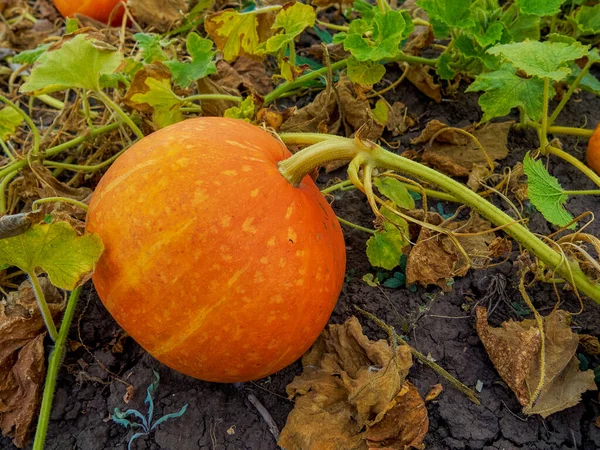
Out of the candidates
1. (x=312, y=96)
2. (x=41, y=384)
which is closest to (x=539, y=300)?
(x=312, y=96)

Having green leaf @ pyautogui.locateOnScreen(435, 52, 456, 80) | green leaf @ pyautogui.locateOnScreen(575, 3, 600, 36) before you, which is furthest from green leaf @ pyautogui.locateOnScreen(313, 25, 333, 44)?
green leaf @ pyautogui.locateOnScreen(575, 3, 600, 36)

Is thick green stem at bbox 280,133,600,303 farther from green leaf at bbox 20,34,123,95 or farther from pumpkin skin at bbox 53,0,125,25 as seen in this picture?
pumpkin skin at bbox 53,0,125,25

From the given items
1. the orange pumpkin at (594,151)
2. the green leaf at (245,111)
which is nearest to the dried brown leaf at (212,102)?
the green leaf at (245,111)

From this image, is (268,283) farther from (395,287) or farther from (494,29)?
(494,29)

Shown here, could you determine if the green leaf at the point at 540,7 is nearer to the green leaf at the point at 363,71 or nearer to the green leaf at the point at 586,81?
the green leaf at the point at 586,81

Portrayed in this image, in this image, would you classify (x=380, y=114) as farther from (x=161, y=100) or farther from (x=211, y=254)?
(x=211, y=254)

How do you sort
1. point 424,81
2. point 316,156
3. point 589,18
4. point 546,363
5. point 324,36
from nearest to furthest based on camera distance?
point 316,156 < point 546,363 < point 589,18 < point 424,81 < point 324,36

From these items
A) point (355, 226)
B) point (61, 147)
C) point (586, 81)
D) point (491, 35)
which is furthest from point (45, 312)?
point (586, 81)
